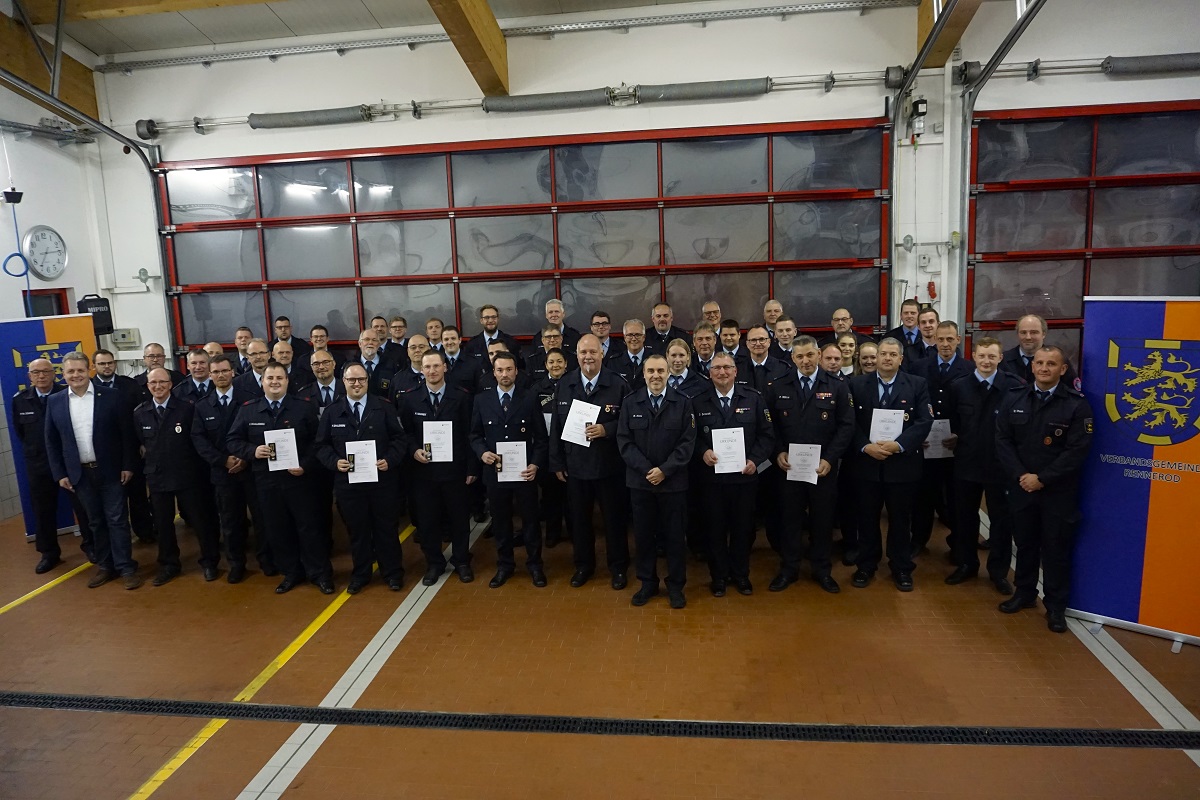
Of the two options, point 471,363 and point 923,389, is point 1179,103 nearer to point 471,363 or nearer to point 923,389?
point 923,389

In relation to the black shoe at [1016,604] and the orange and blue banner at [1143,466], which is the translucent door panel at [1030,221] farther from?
the black shoe at [1016,604]

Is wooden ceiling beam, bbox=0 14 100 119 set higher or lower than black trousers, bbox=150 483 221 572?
higher

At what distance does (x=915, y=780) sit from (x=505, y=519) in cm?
341

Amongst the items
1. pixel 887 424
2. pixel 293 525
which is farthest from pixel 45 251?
pixel 887 424

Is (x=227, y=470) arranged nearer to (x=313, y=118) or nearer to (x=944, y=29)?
(x=313, y=118)

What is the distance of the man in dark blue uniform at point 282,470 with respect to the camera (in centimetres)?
543

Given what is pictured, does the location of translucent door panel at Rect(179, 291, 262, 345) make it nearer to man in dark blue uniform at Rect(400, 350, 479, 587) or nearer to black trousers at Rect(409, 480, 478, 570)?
man in dark blue uniform at Rect(400, 350, 479, 587)

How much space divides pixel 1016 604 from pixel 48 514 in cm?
858

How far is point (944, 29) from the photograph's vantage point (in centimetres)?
696

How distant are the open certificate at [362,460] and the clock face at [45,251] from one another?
6.67m

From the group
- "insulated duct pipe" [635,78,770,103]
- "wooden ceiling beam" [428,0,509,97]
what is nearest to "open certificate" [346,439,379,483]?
"wooden ceiling beam" [428,0,509,97]

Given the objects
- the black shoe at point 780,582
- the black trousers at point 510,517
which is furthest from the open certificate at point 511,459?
the black shoe at point 780,582

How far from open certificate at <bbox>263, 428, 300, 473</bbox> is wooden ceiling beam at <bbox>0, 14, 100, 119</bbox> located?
5905 mm

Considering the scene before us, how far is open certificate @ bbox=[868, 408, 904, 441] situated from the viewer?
198 inches
